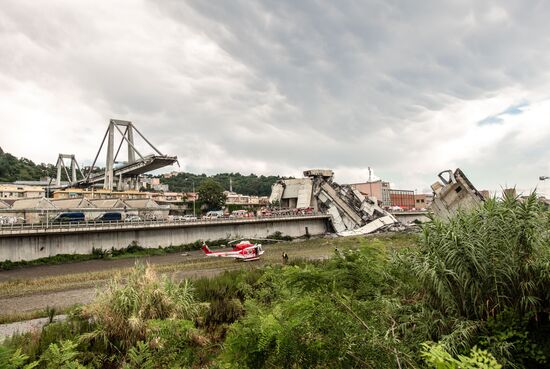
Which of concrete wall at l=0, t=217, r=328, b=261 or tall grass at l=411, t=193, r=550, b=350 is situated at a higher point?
tall grass at l=411, t=193, r=550, b=350

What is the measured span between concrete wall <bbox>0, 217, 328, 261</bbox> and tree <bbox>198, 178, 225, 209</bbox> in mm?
31082

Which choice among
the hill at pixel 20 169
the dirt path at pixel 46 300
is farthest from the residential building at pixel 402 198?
the hill at pixel 20 169

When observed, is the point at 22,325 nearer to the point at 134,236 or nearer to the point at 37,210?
the point at 134,236

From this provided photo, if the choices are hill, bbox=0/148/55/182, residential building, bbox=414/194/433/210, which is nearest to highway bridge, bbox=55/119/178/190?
hill, bbox=0/148/55/182

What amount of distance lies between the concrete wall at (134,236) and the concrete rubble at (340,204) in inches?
190

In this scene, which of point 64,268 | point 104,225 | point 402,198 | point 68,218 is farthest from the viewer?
Answer: point 402,198

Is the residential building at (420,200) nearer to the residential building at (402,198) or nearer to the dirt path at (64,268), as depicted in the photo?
the residential building at (402,198)

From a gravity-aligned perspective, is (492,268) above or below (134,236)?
above

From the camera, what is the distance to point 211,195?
81562 millimetres

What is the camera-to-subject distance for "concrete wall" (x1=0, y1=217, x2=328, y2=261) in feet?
101

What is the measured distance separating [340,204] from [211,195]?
33.7 m

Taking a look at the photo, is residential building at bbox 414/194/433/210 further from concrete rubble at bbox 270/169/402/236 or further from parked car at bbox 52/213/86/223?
parked car at bbox 52/213/86/223

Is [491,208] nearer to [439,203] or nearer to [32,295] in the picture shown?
[32,295]

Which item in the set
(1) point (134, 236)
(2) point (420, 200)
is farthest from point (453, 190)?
(2) point (420, 200)
